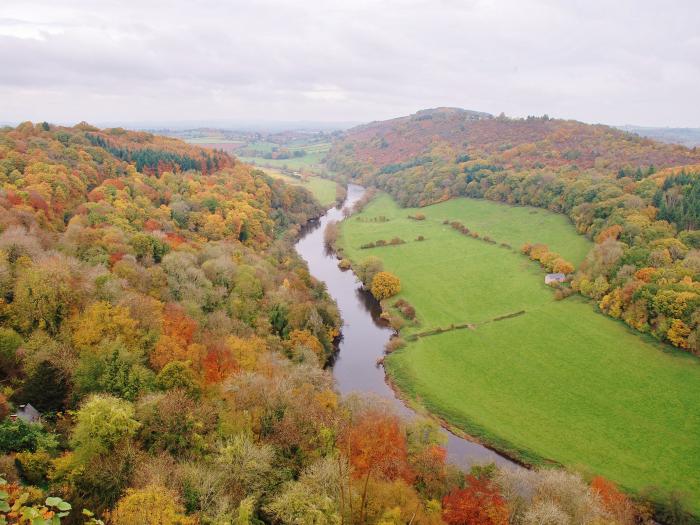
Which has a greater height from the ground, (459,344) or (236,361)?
(236,361)

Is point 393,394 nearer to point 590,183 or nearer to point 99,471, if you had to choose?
point 99,471

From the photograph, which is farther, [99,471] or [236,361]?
[236,361]

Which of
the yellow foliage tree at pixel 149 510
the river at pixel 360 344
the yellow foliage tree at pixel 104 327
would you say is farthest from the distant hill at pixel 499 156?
the yellow foliage tree at pixel 149 510

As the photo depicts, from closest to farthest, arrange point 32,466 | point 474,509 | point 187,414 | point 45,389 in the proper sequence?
→ 1. point 32,466
2. point 187,414
3. point 474,509
4. point 45,389

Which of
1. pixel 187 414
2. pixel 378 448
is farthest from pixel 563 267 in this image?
pixel 187 414

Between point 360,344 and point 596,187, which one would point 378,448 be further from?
point 596,187

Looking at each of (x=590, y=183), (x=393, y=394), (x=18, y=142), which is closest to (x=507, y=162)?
(x=590, y=183)

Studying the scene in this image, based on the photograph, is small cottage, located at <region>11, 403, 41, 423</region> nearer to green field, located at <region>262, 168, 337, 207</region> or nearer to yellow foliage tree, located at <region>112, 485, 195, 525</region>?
yellow foliage tree, located at <region>112, 485, 195, 525</region>
